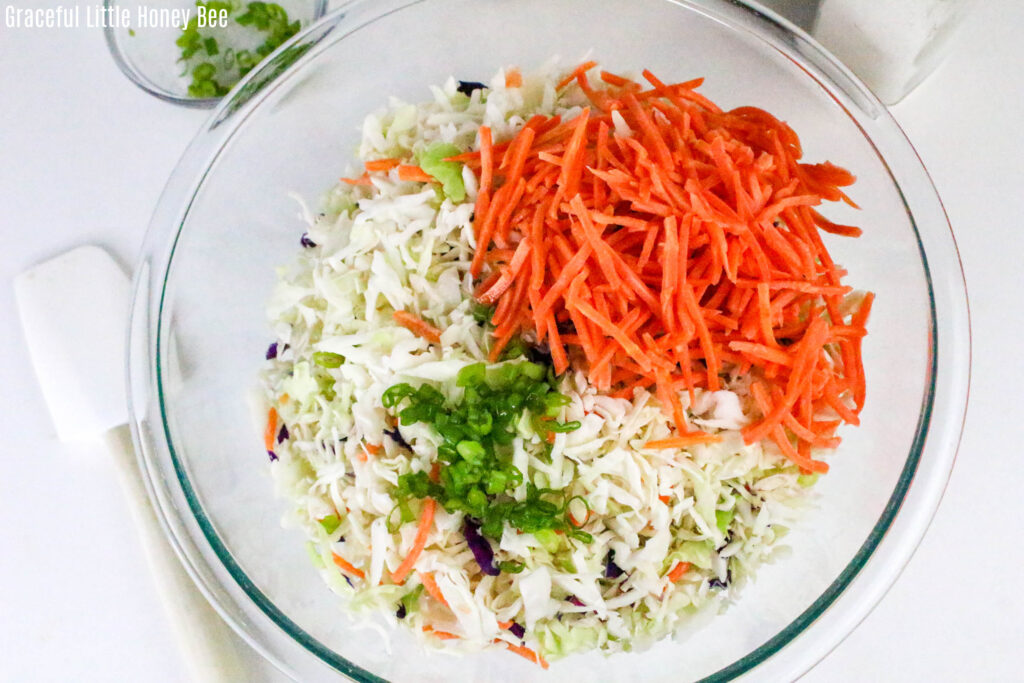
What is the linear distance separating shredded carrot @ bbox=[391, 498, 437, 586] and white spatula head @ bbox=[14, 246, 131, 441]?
0.75 m

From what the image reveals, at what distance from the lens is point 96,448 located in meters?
1.62

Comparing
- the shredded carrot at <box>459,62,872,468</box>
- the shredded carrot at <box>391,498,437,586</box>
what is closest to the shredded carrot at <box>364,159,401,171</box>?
the shredded carrot at <box>459,62,872,468</box>

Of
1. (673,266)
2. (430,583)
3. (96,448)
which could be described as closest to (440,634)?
(430,583)

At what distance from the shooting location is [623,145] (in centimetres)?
114

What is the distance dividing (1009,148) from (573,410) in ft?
3.89

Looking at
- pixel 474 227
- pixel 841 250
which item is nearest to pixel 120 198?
pixel 474 227

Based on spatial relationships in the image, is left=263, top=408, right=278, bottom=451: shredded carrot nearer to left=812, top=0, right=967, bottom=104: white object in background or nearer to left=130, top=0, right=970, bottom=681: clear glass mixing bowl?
left=130, top=0, right=970, bottom=681: clear glass mixing bowl

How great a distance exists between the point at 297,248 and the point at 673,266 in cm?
84

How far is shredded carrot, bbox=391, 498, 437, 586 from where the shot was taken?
3.75ft

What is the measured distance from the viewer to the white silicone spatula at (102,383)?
145 cm

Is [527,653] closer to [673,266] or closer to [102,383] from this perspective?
[673,266]

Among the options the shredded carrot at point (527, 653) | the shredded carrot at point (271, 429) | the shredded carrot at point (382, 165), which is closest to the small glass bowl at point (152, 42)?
the shredded carrot at point (382, 165)

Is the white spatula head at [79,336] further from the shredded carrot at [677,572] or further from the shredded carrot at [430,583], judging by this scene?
the shredded carrot at [677,572]

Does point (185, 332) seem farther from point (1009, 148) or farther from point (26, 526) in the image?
point (1009, 148)
